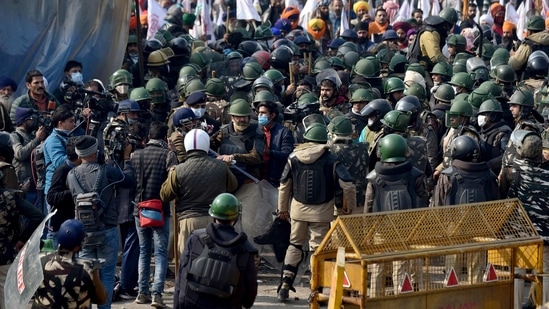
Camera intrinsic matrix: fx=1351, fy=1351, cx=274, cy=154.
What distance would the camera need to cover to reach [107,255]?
11977mm

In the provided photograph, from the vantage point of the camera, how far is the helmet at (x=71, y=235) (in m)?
9.73

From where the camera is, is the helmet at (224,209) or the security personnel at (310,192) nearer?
the helmet at (224,209)

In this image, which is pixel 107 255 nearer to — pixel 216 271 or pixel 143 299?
pixel 143 299

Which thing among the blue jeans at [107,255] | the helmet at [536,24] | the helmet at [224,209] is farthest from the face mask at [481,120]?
the helmet at [536,24]

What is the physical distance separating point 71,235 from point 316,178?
3.82m

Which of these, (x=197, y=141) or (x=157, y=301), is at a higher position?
(x=197, y=141)

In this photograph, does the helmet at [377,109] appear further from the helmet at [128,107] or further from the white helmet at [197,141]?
the white helmet at [197,141]

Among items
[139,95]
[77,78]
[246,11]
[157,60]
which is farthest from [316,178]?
[246,11]

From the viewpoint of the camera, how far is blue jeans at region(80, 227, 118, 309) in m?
11.9

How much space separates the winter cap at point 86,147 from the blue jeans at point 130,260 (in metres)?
1.66

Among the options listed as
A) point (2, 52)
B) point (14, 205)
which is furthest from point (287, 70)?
point (14, 205)

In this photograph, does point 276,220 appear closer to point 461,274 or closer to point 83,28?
point 461,274

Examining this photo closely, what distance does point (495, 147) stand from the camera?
47.7 ft

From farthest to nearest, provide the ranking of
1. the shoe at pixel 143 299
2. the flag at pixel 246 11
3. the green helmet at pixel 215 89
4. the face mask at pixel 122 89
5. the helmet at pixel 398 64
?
1. the flag at pixel 246 11
2. the helmet at pixel 398 64
3. the face mask at pixel 122 89
4. the green helmet at pixel 215 89
5. the shoe at pixel 143 299
